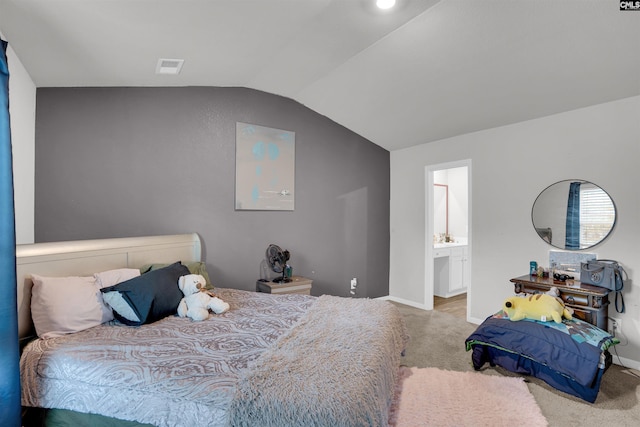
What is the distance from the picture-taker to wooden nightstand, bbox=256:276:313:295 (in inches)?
148

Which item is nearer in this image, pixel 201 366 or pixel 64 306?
pixel 201 366

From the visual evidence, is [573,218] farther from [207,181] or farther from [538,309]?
[207,181]

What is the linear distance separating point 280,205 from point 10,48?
274cm

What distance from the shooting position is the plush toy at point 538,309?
270 centimetres

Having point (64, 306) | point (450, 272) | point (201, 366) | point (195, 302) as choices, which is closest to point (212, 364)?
point (201, 366)

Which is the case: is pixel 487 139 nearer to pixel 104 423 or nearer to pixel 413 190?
pixel 413 190

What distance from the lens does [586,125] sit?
3.26 metres

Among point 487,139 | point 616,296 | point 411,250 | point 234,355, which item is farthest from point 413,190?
point 234,355

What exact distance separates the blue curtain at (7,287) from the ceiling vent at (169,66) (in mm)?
1274

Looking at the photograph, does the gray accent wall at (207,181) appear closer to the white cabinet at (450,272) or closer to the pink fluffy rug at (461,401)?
the white cabinet at (450,272)

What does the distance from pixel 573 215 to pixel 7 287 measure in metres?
4.48

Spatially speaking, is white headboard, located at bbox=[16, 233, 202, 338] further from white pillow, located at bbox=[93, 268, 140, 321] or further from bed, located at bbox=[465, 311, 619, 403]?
bed, located at bbox=[465, 311, 619, 403]

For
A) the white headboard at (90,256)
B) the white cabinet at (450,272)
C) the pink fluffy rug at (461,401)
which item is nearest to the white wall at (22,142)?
the white headboard at (90,256)

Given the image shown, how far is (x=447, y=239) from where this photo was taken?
595cm
